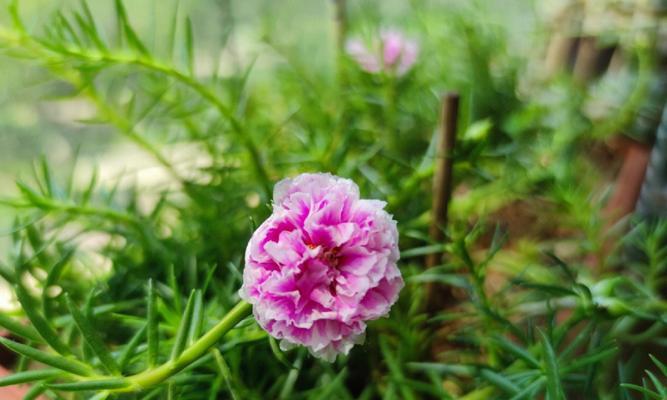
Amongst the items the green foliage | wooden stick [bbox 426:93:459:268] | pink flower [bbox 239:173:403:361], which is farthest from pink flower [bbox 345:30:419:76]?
pink flower [bbox 239:173:403:361]

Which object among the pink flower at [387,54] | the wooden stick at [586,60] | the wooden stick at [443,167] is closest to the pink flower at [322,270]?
the wooden stick at [443,167]

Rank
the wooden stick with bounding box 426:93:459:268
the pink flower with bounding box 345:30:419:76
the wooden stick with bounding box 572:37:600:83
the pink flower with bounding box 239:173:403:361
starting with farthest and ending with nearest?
the wooden stick with bounding box 572:37:600:83 < the pink flower with bounding box 345:30:419:76 < the wooden stick with bounding box 426:93:459:268 < the pink flower with bounding box 239:173:403:361

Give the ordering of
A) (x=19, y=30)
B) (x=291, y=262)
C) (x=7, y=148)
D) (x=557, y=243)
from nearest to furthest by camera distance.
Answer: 1. (x=291, y=262)
2. (x=19, y=30)
3. (x=557, y=243)
4. (x=7, y=148)

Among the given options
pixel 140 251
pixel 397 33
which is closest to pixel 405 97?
pixel 397 33

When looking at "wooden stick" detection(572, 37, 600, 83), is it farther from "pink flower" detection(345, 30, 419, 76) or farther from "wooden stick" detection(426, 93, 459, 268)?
"wooden stick" detection(426, 93, 459, 268)

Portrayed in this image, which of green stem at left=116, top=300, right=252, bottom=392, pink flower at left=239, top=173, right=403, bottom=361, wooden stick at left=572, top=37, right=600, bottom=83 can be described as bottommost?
wooden stick at left=572, top=37, right=600, bottom=83

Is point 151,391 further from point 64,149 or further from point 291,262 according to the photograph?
point 64,149

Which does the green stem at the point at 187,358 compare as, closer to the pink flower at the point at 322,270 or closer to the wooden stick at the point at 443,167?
the pink flower at the point at 322,270
